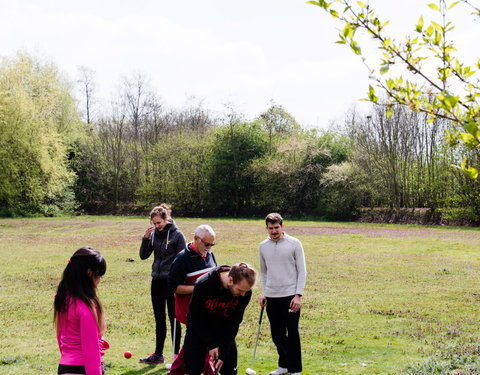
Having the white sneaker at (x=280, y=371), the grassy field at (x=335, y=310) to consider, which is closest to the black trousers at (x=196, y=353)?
the white sneaker at (x=280, y=371)

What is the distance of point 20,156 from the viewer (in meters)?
43.7

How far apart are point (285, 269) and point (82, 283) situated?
3.69 metres

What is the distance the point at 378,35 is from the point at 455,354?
6.08 metres

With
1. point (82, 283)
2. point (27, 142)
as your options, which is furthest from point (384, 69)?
point (27, 142)

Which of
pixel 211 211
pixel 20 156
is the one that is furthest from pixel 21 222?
pixel 211 211

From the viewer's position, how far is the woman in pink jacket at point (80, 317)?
4.01m

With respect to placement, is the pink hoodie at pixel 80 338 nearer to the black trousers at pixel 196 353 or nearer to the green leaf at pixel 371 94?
the black trousers at pixel 196 353

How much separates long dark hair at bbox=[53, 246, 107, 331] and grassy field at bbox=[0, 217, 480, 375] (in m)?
3.78

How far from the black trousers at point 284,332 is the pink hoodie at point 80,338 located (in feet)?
11.9

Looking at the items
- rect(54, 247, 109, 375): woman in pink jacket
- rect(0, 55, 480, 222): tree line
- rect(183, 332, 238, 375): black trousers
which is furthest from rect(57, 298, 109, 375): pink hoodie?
rect(0, 55, 480, 222): tree line

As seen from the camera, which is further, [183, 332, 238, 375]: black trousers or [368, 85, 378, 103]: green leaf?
[183, 332, 238, 375]: black trousers

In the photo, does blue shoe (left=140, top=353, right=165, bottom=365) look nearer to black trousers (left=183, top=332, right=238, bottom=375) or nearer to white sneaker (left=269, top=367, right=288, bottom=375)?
white sneaker (left=269, top=367, right=288, bottom=375)

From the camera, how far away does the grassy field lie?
795 cm

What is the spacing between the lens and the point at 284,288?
7238 millimetres
